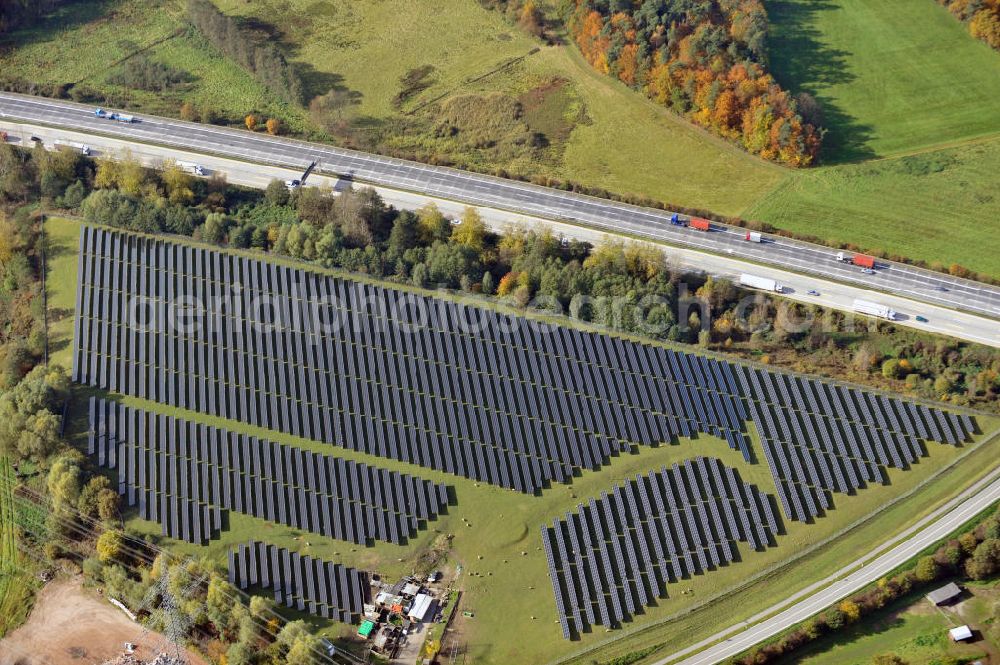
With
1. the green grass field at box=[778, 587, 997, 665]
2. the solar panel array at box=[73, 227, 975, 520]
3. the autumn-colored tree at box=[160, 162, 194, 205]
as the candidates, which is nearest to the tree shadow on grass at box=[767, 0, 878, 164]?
the solar panel array at box=[73, 227, 975, 520]

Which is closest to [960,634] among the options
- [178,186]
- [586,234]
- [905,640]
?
[905,640]

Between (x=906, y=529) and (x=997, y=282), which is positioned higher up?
(x=997, y=282)

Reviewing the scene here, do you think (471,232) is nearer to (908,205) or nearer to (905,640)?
(908,205)

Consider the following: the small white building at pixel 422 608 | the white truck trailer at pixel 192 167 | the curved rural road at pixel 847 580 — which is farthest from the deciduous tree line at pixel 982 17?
the small white building at pixel 422 608

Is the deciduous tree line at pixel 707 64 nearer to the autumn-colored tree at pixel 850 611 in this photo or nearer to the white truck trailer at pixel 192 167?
the white truck trailer at pixel 192 167

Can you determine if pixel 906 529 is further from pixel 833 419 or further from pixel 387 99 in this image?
pixel 387 99

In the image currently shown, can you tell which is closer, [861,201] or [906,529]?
[906,529]

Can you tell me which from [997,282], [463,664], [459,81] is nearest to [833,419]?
[997,282]
